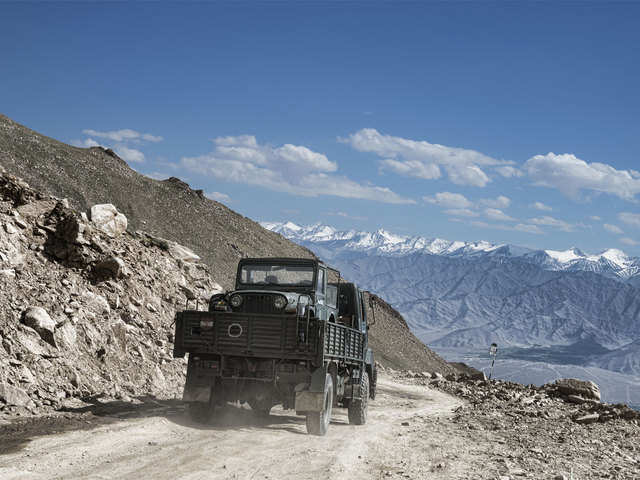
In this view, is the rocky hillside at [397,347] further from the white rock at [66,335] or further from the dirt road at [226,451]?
the dirt road at [226,451]

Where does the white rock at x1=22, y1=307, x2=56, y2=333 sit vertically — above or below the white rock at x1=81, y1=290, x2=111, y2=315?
below

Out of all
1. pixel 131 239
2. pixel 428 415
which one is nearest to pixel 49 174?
pixel 131 239

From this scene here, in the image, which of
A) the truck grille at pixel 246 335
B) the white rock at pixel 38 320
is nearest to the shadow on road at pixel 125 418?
the truck grille at pixel 246 335

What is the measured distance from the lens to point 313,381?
1247cm

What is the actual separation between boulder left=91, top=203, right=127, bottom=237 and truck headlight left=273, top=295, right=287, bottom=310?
14467 mm

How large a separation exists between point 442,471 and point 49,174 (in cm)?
4653

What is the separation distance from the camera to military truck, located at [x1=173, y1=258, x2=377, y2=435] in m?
12.6

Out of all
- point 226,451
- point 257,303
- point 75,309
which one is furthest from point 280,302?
point 75,309

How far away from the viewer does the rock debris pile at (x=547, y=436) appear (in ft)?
37.2

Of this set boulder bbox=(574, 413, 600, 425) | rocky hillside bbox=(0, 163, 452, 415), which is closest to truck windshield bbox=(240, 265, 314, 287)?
rocky hillside bbox=(0, 163, 452, 415)

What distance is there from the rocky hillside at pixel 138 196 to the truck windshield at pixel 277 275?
29.7 metres

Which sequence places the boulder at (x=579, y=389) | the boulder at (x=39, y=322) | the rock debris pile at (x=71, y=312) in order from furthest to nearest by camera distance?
the boulder at (x=579, y=389), the boulder at (x=39, y=322), the rock debris pile at (x=71, y=312)

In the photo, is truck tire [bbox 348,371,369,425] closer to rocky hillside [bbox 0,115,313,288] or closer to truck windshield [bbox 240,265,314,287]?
truck windshield [bbox 240,265,314,287]

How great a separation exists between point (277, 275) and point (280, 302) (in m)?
1.39
